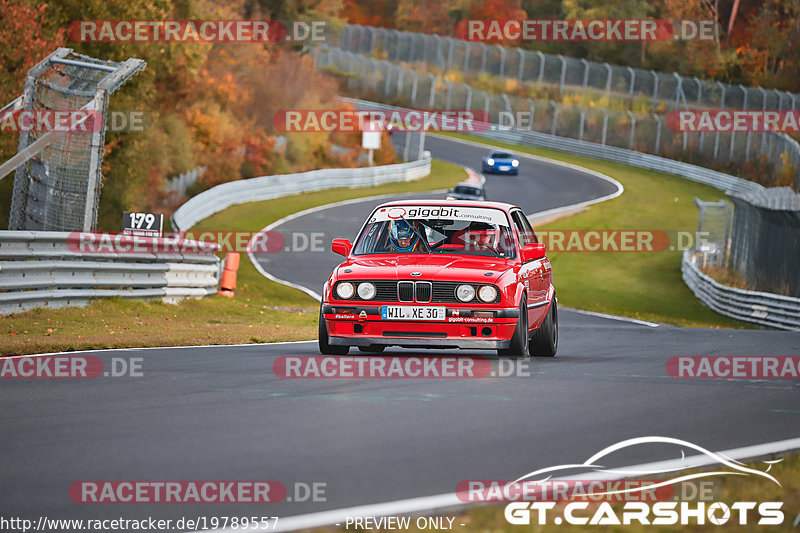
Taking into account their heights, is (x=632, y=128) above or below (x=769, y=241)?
below

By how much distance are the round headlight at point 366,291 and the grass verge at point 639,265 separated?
1665 centimetres

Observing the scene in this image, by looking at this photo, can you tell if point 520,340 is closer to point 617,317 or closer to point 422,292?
point 422,292

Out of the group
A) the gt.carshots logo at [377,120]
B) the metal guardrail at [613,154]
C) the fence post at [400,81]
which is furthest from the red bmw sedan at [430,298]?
the fence post at [400,81]

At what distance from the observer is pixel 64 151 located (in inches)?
722

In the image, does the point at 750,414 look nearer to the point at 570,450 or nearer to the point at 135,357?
the point at 570,450

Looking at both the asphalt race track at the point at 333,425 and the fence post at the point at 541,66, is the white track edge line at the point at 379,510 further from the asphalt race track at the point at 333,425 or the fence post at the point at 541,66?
the fence post at the point at 541,66

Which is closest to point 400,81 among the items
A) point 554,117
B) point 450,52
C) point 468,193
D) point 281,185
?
point 450,52

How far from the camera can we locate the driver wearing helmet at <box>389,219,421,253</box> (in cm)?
1264

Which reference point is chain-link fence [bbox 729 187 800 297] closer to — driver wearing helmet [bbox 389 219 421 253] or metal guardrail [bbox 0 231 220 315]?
metal guardrail [bbox 0 231 220 315]

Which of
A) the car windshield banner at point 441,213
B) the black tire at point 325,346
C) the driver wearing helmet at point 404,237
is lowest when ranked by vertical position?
the black tire at point 325,346

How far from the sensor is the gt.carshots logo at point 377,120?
2371 inches

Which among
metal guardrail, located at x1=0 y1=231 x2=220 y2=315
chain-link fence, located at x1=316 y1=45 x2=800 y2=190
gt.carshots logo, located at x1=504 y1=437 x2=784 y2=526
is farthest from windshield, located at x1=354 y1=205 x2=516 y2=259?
chain-link fence, located at x1=316 y1=45 x2=800 y2=190

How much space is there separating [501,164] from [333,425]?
55493mm

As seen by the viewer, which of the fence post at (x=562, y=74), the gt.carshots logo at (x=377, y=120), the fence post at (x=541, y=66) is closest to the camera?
the gt.carshots logo at (x=377, y=120)
